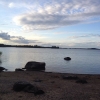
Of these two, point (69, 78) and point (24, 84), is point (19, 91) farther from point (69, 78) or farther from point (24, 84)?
point (69, 78)

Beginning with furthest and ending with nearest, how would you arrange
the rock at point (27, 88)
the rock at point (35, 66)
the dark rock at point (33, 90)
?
the rock at point (35, 66) → the rock at point (27, 88) → the dark rock at point (33, 90)

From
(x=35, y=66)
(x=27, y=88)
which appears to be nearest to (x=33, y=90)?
(x=27, y=88)

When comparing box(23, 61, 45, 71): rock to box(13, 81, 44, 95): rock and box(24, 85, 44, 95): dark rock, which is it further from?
box(24, 85, 44, 95): dark rock

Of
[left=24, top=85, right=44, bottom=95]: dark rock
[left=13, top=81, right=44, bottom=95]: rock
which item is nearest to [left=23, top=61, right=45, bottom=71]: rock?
[left=13, top=81, right=44, bottom=95]: rock

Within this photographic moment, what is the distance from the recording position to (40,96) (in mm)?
16109

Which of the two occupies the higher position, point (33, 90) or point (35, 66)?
point (33, 90)

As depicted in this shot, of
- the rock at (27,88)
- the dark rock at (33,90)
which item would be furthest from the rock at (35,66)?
the dark rock at (33,90)

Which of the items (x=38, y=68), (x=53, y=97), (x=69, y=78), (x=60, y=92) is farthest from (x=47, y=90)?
(x=38, y=68)

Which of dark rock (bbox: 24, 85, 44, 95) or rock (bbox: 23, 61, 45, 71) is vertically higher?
dark rock (bbox: 24, 85, 44, 95)

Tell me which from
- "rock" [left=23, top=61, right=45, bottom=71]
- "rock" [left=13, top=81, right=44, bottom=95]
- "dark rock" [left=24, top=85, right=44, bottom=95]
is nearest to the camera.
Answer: "dark rock" [left=24, top=85, right=44, bottom=95]

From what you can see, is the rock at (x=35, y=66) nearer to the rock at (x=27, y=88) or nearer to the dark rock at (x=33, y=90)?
the rock at (x=27, y=88)

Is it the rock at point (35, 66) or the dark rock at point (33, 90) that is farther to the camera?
the rock at point (35, 66)

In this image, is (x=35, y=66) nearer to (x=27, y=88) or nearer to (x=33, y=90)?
(x=27, y=88)

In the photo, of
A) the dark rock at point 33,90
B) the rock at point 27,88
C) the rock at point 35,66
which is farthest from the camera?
the rock at point 35,66
